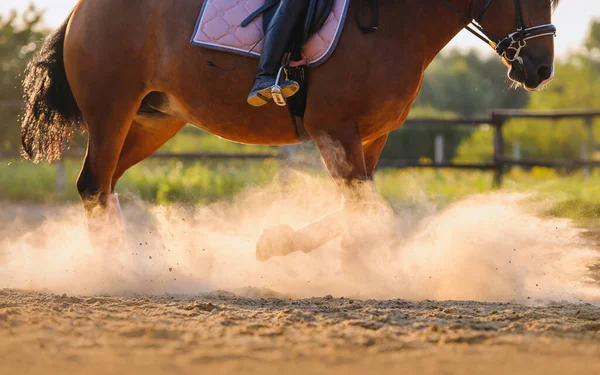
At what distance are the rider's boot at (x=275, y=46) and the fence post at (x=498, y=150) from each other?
6.99 meters

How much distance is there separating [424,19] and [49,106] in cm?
284

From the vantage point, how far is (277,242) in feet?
16.0

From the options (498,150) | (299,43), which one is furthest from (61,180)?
(299,43)

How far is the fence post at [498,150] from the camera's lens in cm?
1113

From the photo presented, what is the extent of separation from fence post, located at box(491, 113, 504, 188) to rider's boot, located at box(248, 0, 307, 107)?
6.99 metres

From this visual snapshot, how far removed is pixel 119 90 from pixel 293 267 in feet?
5.59

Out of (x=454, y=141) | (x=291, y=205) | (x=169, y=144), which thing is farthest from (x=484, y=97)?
(x=291, y=205)

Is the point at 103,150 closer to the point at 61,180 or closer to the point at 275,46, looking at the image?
the point at 275,46

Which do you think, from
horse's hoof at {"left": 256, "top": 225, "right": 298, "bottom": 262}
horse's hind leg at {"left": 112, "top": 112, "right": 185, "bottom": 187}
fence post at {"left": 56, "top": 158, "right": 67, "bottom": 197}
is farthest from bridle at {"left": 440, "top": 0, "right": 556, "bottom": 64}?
fence post at {"left": 56, "top": 158, "right": 67, "bottom": 197}

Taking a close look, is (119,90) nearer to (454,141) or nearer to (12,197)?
(12,197)

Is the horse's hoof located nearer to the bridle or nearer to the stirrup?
the stirrup

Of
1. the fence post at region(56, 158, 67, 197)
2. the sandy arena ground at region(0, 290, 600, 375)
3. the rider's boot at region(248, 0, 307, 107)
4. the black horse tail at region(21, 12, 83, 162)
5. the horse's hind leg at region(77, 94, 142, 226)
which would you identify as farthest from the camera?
the fence post at region(56, 158, 67, 197)

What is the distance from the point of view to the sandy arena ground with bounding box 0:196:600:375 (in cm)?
289

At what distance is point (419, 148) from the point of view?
23672 mm
